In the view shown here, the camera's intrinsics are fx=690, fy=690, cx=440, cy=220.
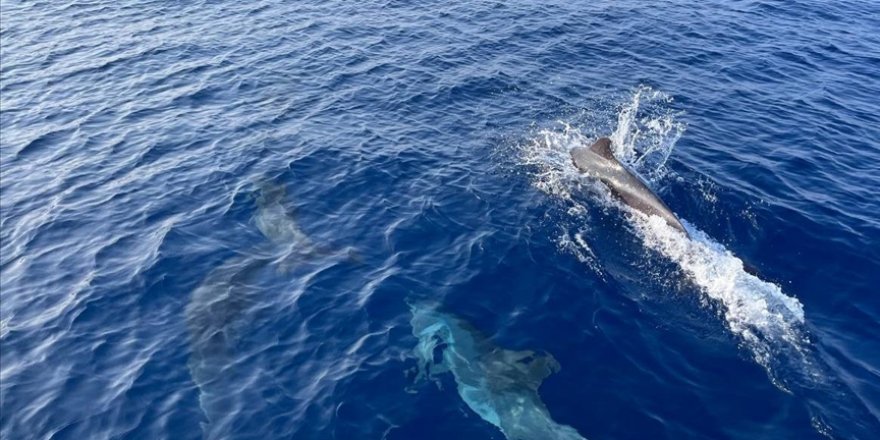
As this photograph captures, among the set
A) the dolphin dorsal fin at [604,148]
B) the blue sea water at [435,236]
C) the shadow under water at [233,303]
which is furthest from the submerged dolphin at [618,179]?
the shadow under water at [233,303]

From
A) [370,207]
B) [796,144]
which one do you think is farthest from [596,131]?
[370,207]

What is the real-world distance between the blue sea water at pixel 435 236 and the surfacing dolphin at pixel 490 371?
0.08m

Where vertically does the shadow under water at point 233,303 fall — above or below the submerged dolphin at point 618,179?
below

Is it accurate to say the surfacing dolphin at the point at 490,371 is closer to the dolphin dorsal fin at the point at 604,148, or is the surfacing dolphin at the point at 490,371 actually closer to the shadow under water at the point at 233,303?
the shadow under water at the point at 233,303

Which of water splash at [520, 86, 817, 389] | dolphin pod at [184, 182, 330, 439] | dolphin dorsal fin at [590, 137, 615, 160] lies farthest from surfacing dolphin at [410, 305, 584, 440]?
dolphin dorsal fin at [590, 137, 615, 160]

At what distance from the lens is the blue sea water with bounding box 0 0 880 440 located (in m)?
19.1

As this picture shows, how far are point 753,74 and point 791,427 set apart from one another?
83.3 feet

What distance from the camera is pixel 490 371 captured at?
64.3 feet

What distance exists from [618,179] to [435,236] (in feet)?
25.2

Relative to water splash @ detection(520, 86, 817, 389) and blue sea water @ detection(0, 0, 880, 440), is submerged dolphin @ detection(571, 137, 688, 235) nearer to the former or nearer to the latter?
water splash @ detection(520, 86, 817, 389)

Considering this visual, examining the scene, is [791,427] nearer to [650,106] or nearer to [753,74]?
[650,106]

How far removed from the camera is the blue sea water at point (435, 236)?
752 inches

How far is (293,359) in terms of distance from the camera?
20547 millimetres

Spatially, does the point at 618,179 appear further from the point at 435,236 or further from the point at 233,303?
the point at 233,303
